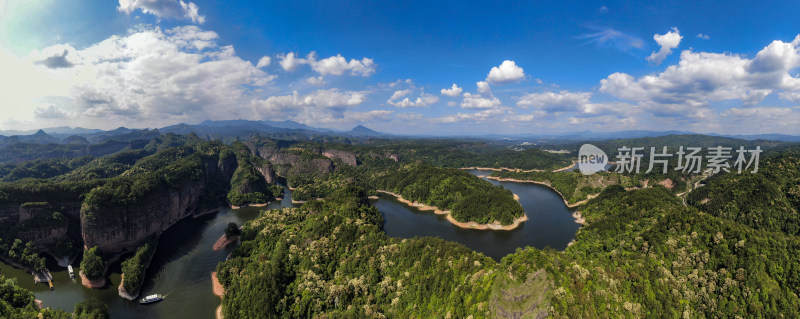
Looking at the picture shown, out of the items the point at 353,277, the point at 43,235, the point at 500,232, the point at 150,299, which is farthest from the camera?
the point at 500,232

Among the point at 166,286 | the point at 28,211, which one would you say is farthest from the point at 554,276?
the point at 28,211

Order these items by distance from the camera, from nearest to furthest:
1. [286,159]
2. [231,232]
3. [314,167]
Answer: [231,232]
[314,167]
[286,159]

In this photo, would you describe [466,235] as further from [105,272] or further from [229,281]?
[105,272]

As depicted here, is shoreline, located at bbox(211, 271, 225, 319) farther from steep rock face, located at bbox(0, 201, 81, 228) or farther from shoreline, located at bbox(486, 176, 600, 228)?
shoreline, located at bbox(486, 176, 600, 228)

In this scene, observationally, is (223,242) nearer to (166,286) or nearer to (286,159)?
(166,286)

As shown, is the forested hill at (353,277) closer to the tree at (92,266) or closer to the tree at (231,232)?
the tree at (231,232)

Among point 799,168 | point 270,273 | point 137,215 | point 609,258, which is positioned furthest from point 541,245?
point 137,215

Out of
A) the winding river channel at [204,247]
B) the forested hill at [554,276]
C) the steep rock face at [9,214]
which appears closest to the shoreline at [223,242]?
the winding river channel at [204,247]
